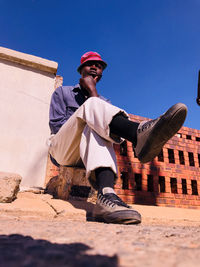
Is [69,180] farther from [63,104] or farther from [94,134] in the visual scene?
[63,104]

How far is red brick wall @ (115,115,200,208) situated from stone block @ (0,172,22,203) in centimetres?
134

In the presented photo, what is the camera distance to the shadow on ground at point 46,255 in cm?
45

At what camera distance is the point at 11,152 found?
279 centimetres

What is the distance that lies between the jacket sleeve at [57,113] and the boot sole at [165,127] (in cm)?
106

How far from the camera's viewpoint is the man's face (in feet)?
8.19

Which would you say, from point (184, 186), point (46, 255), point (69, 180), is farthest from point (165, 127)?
point (184, 186)

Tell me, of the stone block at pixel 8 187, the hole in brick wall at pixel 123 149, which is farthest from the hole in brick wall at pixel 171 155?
the stone block at pixel 8 187

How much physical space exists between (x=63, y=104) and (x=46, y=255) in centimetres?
184

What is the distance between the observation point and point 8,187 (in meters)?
1.67

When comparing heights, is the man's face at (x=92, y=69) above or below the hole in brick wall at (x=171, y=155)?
above

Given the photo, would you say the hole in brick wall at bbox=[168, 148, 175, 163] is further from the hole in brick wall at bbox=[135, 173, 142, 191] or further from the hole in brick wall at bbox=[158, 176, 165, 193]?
the hole in brick wall at bbox=[135, 173, 142, 191]

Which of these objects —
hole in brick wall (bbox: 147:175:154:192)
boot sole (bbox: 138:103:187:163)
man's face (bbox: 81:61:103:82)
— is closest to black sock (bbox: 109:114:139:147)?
boot sole (bbox: 138:103:187:163)

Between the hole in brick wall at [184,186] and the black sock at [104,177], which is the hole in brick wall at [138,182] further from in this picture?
the black sock at [104,177]

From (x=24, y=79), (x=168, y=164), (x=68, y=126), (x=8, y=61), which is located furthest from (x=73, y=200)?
(x=8, y=61)
